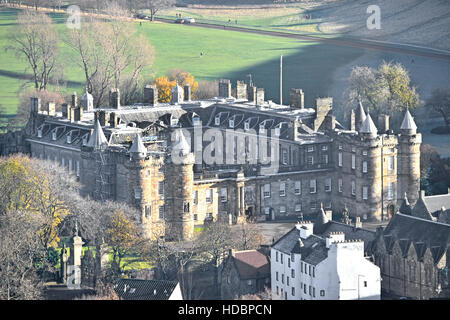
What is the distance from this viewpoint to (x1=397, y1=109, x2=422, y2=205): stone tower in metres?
167

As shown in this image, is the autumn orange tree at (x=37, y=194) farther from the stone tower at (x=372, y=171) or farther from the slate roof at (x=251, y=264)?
the stone tower at (x=372, y=171)

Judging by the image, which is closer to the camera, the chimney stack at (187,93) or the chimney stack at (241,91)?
the chimney stack at (187,93)

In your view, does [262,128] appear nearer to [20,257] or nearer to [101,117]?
[101,117]

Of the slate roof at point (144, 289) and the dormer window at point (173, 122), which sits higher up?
the dormer window at point (173, 122)

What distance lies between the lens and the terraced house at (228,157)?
519 feet

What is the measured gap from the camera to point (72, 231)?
506ft

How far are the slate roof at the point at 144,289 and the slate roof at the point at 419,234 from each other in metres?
20.1

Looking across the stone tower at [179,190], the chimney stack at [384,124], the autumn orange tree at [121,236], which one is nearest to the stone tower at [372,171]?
the chimney stack at [384,124]

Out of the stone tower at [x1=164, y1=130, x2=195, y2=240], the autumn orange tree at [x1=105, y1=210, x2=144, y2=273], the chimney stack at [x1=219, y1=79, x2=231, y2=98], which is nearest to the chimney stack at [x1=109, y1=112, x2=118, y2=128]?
the stone tower at [x1=164, y1=130, x2=195, y2=240]

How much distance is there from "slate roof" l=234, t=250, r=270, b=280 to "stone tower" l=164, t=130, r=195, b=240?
1781cm

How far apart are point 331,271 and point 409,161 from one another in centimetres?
4185
